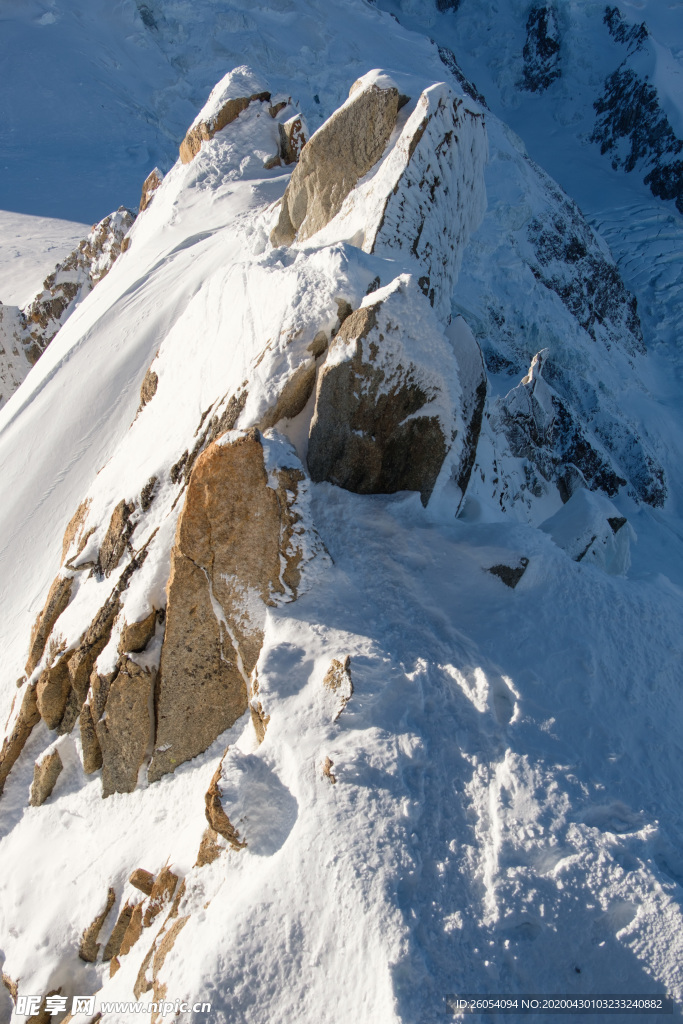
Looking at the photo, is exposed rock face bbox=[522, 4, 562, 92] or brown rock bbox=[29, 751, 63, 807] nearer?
brown rock bbox=[29, 751, 63, 807]

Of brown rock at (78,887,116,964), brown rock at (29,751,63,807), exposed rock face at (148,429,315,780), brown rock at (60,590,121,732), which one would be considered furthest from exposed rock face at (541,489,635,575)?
brown rock at (29,751,63,807)

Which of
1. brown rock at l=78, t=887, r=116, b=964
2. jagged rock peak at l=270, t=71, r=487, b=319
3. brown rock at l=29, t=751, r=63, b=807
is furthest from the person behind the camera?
jagged rock peak at l=270, t=71, r=487, b=319

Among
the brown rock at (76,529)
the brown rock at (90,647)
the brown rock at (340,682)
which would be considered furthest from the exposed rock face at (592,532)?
the brown rock at (76,529)

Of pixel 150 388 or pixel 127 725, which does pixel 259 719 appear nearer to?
pixel 127 725

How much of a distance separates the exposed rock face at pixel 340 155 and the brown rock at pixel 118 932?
10.3 meters

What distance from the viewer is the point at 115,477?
29.9ft

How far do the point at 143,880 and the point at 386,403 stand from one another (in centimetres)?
550

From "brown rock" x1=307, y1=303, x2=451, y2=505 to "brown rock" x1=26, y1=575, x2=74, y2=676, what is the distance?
3.86m

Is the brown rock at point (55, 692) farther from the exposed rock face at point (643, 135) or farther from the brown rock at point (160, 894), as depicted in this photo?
the exposed rock face at point (643, 135)

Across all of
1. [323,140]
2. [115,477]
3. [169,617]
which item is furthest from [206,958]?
[323,140]

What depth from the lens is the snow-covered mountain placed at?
13.7 feet

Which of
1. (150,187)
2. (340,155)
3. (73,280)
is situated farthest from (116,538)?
(150,187)

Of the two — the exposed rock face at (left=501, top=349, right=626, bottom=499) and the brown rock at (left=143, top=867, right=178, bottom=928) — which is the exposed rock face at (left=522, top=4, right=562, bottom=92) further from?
the brown rock at (left=143, top=867, right=178, bottom=928)

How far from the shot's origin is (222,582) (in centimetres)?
620
